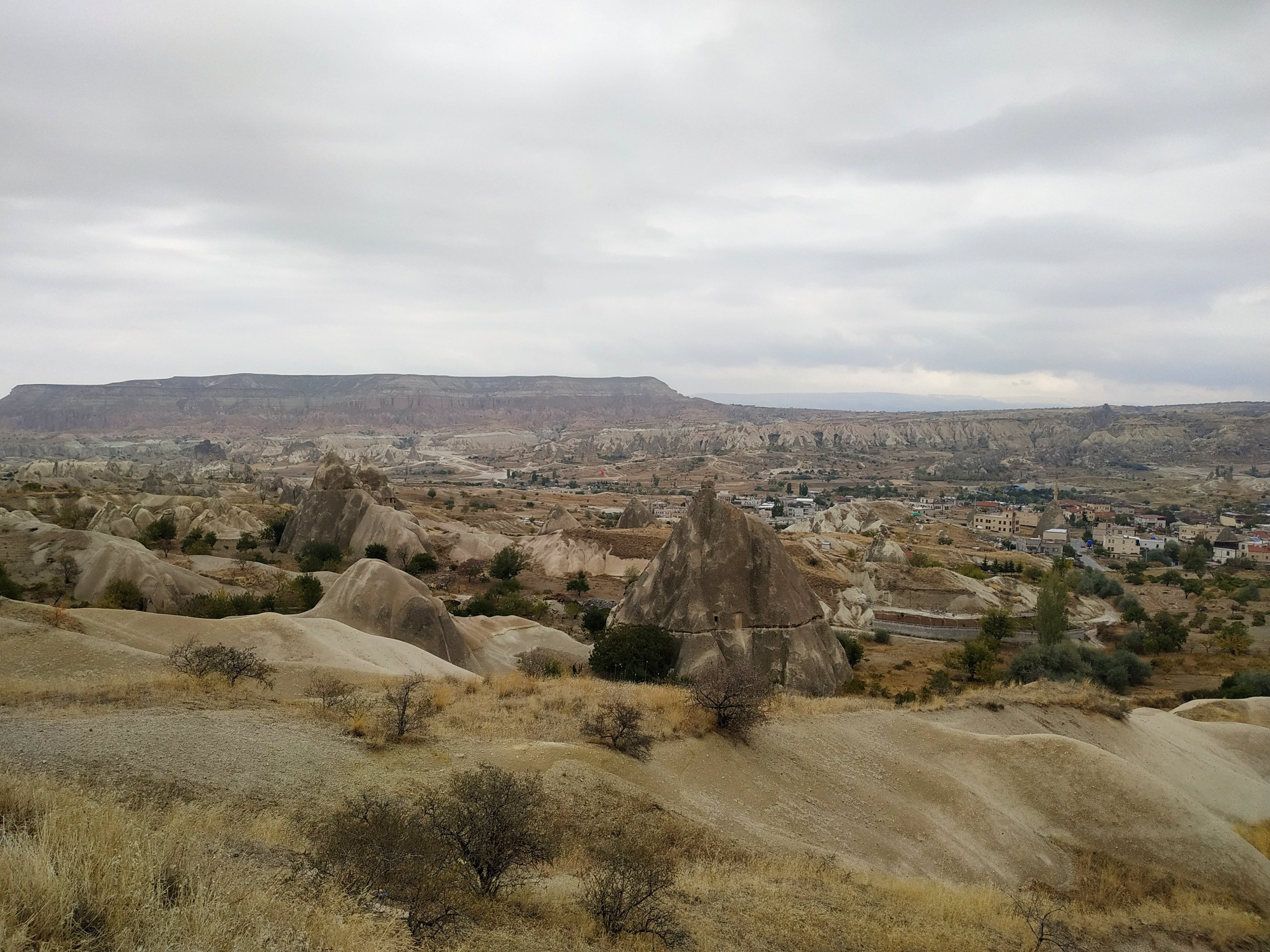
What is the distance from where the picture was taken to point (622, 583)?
142 ft

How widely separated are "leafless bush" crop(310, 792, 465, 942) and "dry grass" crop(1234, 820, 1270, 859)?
53.2ft

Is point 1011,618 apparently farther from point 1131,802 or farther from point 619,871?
point 619,871

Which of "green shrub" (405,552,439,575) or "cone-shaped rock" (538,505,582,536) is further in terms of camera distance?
"cone-shaped rock" (538,505,582,536)

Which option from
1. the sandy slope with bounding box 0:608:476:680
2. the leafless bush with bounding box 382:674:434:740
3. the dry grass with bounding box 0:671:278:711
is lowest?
the sandy slope with bounding box 0:608:476:680

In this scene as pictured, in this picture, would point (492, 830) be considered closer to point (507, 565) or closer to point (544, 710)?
point (544, 710)

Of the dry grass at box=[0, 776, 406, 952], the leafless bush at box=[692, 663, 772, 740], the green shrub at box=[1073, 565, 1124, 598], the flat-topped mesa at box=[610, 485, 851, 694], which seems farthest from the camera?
the green shrub at box=[1073, 565, 1124, 598]

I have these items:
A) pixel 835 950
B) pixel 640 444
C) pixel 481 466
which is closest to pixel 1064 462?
pixel 640 444

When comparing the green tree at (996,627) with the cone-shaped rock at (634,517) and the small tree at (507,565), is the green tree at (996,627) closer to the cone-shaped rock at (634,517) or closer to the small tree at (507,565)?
the small tree at (507,565)

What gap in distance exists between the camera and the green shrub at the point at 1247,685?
24469 mm

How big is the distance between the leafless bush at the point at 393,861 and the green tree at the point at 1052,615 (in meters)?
28.8

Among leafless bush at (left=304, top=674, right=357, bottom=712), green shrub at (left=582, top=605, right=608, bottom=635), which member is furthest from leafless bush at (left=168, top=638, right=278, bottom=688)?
green shrub at (left=582, top=605, right=608, bottom=635)

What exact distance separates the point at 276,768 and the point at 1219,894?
48.5 ft

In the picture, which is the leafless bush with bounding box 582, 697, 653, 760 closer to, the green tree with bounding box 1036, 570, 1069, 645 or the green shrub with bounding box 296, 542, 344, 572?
the green tree with bounding box 1036, 570, 1069, 645

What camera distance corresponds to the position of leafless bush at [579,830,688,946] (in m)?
6.48
